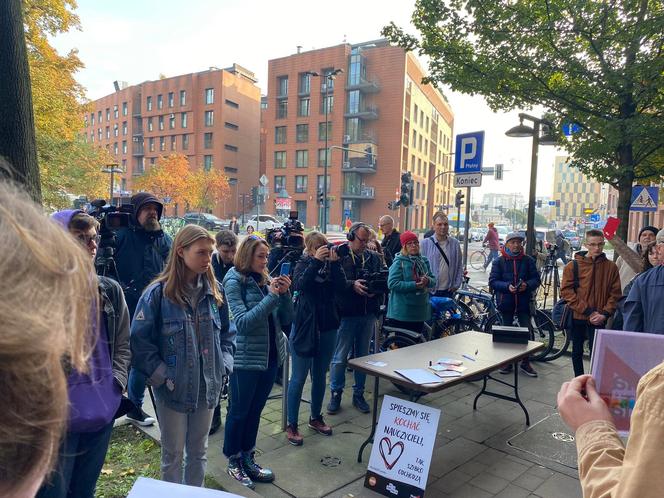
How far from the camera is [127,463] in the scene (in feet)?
12.1

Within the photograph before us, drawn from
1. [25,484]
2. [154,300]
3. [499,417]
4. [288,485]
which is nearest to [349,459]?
[288,485]

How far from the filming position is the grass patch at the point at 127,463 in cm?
332

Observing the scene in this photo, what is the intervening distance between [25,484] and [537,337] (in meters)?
8.14

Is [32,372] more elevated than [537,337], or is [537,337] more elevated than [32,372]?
[32,372]

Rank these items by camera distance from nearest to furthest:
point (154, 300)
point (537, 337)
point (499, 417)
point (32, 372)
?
1. point (32, 372)
2. point (154, 300)
3. point (499, 417)
4. point (537, 337)

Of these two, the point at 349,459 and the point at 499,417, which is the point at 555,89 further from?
the point at 349,459

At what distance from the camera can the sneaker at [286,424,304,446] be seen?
418 centimetres

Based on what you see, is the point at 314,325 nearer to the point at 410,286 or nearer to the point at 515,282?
the point at 410,286

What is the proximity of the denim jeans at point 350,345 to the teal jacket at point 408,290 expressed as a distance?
1.58ft

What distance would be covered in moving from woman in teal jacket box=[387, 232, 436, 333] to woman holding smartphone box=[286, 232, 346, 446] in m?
1.16

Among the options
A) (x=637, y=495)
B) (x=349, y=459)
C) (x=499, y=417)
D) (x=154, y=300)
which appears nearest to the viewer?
(x=637, y=495)

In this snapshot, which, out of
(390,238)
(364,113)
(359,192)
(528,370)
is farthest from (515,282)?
(359,192)

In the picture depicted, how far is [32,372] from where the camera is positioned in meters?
0.50

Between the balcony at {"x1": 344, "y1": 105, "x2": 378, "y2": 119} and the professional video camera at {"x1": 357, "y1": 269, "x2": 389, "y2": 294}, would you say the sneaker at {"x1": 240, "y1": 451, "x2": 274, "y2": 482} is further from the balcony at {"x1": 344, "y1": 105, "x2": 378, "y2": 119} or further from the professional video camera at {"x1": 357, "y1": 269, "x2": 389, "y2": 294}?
the balcony at {"x1": 344, "y1": 105, "x2": 378, "y2": 119}
